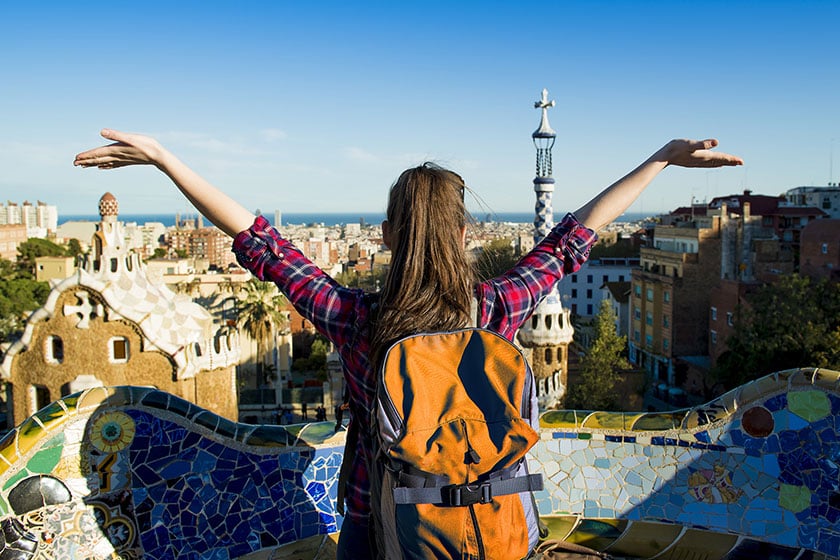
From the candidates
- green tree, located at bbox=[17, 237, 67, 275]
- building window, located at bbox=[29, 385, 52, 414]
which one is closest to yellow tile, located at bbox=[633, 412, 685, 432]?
building window, located at bbox=[29, 385, 52, 414]

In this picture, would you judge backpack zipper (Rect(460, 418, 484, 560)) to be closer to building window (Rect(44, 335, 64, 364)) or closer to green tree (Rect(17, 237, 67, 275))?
building window (Rect(44, 335, 64, 364))

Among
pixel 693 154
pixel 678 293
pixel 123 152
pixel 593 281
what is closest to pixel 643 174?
pixel 693 154

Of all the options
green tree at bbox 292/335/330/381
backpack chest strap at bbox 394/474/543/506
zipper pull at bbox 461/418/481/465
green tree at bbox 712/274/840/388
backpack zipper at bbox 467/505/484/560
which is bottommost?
green tree at bbox 292/335/330/381

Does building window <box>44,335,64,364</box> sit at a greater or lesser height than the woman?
lesser

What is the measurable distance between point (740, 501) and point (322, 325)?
2790 mm

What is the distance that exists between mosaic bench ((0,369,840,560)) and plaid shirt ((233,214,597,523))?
5.45ft

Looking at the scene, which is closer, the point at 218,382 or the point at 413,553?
the point at 413,553

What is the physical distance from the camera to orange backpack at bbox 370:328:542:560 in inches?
71.6

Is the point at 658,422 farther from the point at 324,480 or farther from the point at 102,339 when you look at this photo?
the point at 102,339

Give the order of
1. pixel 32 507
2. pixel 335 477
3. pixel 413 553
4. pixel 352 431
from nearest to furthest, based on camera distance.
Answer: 1. pixel 413 553
2. pixel 352 431
3. pixel 32 507
4. pixel 335 477

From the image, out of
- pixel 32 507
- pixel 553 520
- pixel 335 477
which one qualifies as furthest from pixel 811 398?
pixel 32 507

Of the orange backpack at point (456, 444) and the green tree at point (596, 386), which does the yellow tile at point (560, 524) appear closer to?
the orange backpack at point (456, 444)

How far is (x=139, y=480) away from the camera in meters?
3.63

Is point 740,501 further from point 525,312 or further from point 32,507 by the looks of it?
point 32,507
